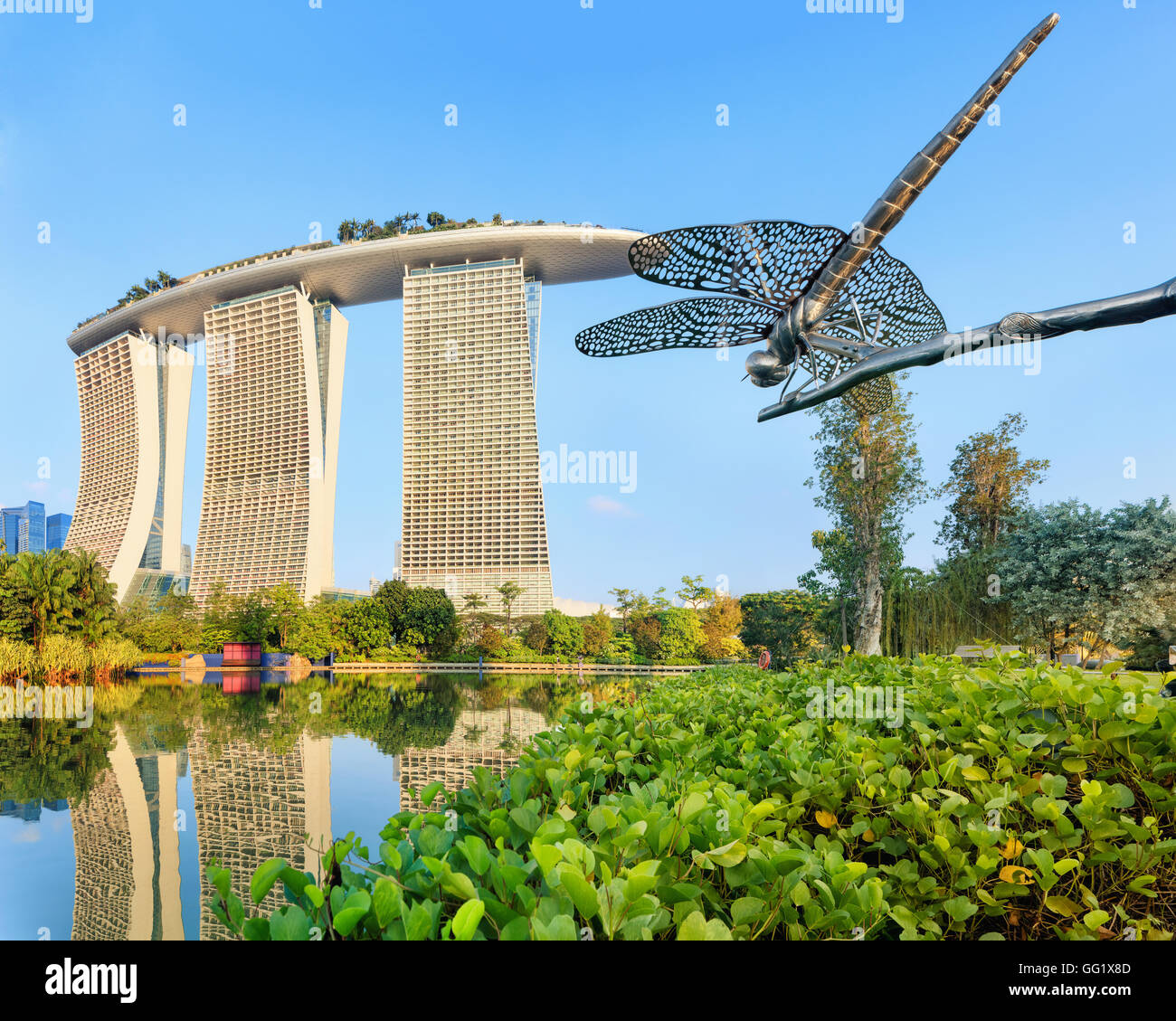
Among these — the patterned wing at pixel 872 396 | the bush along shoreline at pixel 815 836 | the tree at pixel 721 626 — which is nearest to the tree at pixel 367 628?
the tree at pixel 721 626

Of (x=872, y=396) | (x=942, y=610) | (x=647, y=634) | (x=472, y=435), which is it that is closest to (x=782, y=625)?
(x=647, y=634)

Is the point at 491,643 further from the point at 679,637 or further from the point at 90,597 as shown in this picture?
the point at 90,597

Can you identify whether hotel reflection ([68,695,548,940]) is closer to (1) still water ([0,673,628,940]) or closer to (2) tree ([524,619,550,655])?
(1) still water ([0,673,628,940])

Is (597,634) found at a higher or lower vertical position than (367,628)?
lower

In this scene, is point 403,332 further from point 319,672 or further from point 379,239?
point 319,672
